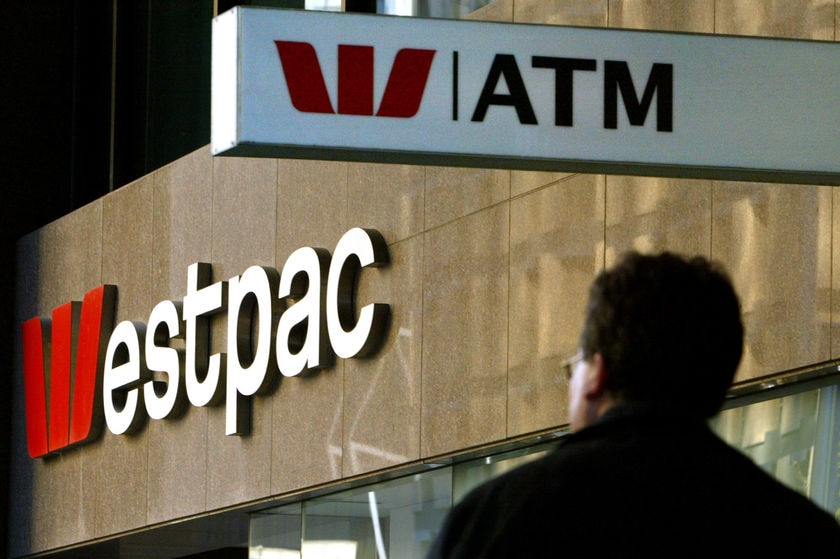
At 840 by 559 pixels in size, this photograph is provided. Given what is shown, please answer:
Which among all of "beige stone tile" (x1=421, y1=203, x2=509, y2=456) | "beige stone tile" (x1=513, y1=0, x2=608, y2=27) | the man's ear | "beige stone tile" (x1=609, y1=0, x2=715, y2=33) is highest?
"beige stone tile" (x1=513, y1=0, x2=608, y2=27)

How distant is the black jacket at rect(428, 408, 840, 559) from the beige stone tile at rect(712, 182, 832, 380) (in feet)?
16.6

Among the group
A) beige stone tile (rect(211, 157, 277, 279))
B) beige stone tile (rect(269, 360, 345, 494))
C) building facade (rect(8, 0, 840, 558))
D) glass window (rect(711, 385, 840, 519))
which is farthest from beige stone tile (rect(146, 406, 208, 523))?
glass window (rect(711, 385, 840, 519))

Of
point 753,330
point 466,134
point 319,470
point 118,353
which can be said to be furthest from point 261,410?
point 466,134

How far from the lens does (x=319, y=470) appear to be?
11.3 m

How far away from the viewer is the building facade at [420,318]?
756 cm

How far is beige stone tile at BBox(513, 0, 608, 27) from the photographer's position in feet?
29.3

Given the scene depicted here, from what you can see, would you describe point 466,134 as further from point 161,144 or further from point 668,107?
point 161,144

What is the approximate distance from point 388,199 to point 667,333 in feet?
28.3

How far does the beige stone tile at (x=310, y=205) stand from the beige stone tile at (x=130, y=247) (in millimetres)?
2552

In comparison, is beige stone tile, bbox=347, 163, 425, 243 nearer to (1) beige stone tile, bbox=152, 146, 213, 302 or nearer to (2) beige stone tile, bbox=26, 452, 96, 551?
(1) beige stone tile, bbox=152, 146, 213, 302

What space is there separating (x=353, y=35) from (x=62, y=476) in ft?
38.1

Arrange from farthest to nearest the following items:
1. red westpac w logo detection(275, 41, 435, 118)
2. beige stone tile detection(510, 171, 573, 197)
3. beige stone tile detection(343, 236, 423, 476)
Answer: beige stone tile detection(343, 236, 423, 476), beige stone tile detection(510, 171, 573, 197), red westpac w logo detection(275, 41, 435, 118)

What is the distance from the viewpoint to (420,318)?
409 inches

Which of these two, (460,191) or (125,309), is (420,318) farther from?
(125,309)
